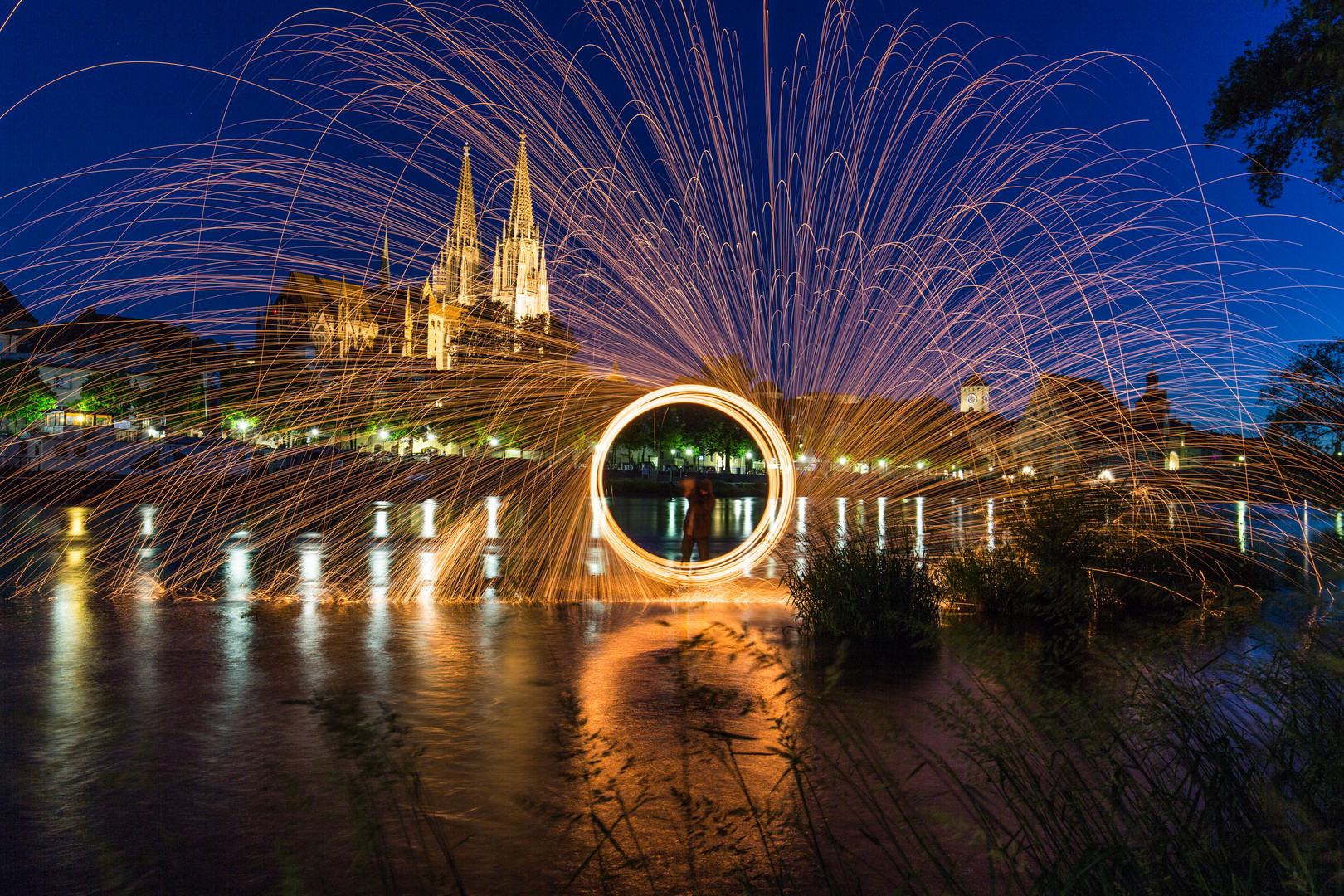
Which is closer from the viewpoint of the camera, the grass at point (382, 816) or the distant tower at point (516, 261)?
the grass at point (382, 816)

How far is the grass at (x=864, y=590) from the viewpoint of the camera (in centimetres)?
857

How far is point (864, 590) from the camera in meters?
8.74

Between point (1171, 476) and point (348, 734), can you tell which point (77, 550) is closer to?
point (348, 734)

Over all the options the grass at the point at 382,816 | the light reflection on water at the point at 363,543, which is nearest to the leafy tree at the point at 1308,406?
the light reflection on water at the point at 363,543

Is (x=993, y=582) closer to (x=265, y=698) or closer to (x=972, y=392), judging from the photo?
(x=972, y=392)

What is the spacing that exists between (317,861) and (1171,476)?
48.6 feet

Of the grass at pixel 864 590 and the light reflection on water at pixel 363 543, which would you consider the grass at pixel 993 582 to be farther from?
the grass at pixel 864 590

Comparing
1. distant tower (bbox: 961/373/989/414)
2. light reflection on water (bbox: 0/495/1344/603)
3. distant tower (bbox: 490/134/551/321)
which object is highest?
distant tower (bbox: 490/134/551/321)

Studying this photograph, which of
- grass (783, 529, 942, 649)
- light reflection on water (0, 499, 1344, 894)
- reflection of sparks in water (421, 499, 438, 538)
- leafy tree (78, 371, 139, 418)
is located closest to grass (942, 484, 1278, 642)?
light reflection on water (0, 499, 1344, 894)

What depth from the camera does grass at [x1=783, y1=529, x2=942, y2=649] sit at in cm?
857

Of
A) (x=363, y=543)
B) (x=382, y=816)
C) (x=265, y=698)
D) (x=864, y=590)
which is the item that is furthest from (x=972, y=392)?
(x=363, y=543)


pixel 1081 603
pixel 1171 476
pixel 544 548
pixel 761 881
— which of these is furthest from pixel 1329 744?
pixel 544 548

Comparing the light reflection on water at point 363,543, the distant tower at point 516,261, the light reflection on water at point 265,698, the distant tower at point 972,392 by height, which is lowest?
the light reflection on water at point 265,698

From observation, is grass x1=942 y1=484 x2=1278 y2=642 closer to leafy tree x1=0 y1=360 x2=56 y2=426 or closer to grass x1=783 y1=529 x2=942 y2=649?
grass x1=783 y1=529 x2=942 y2=649
